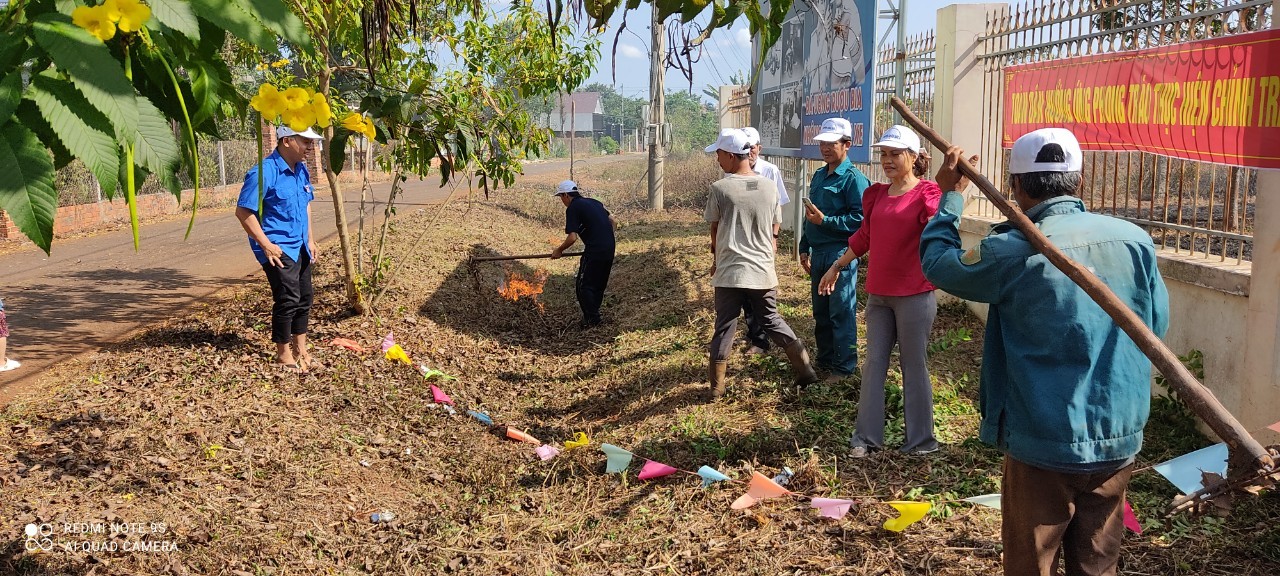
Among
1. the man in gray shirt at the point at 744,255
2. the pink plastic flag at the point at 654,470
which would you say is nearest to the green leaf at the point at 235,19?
the pink plastic flag at the point at 654,470

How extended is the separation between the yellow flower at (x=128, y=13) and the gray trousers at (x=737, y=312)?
183 inches

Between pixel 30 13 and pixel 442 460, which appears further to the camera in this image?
pixel 442 460

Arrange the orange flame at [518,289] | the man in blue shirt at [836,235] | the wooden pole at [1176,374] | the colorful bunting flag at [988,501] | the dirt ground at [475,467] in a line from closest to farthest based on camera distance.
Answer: the wooden pole at [1176,374] → the dirt ground at [475,467] → the colorful bunting flag at [988,501] → the man in blue shirt at [836,235] → the orange flame at [518,289]

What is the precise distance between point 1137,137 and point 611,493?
3.66 m

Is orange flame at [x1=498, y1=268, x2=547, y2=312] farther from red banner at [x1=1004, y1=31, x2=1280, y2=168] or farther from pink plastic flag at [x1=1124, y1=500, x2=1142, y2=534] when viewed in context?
pink plastic flag at [x1=1124, y1=500, x2=1142, y2=534]

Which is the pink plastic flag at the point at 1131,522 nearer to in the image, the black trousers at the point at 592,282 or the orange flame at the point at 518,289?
the black trousers at the point at 592,282

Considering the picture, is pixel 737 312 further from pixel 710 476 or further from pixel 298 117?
pixel 298 117

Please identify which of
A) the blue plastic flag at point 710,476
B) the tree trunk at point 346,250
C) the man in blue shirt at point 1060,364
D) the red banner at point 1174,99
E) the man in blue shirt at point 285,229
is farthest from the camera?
the tree trunk at point 346,250

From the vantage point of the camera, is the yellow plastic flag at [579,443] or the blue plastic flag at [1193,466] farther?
the yellow plastic flag at [579,443]

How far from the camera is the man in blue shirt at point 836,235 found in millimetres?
5809

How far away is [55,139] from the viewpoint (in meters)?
1.35

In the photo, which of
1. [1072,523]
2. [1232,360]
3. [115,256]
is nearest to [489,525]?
[1072,523]

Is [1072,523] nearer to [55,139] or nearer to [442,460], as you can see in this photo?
[55,139]

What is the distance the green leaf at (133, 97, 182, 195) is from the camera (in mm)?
1275
